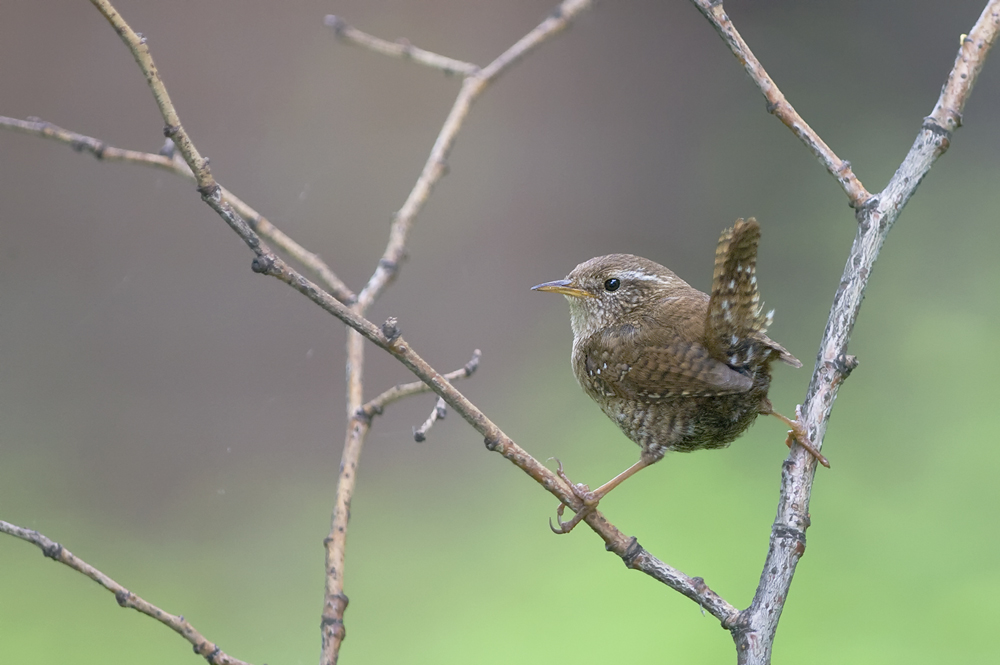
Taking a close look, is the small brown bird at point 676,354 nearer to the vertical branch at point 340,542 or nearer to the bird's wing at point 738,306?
the bird's wing at point 738,306

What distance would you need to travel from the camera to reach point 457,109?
6.05 ft

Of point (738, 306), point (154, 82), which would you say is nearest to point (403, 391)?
point (738, 306)

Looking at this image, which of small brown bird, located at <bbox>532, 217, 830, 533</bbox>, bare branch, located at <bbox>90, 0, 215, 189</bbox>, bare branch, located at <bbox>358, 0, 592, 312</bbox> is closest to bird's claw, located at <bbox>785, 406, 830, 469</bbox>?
small brown bird, located at <bbox>532, 217, 830, 533</bbox>

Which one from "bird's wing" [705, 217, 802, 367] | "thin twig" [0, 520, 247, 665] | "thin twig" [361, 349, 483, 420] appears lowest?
"thin twig" [0, 520, 247, 665]

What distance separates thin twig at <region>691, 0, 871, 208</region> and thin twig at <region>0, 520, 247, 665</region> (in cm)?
120

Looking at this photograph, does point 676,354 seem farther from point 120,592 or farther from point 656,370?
point 120,592

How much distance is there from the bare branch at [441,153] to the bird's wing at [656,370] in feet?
1.47

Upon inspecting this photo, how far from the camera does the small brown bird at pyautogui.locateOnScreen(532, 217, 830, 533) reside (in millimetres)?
1577

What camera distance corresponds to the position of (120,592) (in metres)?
1.28

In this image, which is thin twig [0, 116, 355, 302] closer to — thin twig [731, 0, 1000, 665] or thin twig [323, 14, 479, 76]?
thin twig [323, 14, 479, 76]

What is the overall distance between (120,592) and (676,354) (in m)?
1.01

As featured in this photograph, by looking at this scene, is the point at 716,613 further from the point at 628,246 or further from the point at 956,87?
the point at 628,246

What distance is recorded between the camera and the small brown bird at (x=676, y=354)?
1.58 m

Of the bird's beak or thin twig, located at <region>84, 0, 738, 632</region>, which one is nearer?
thin twig, located at <region>84, 0, 738, 632</region>
